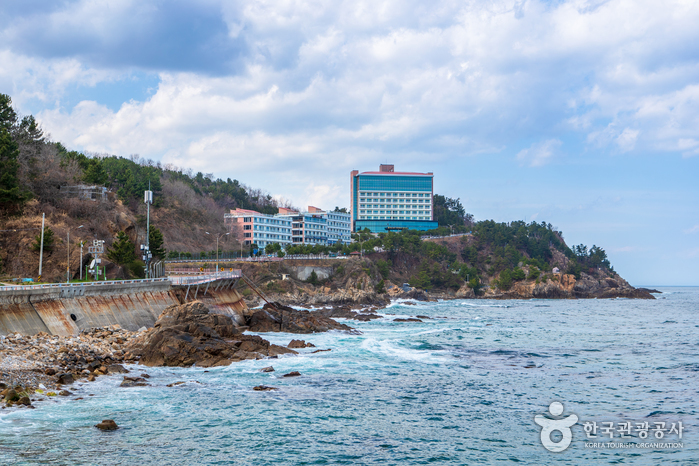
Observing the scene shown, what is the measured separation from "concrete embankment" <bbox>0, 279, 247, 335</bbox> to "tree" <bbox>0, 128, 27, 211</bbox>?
15.8 m

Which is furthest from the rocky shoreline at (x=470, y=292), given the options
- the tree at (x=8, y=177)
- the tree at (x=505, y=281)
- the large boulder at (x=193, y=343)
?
the large boulder at (x=193, y=343)

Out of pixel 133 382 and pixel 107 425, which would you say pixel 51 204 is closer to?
pixel 133 382

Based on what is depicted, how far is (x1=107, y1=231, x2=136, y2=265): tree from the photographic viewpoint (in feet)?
178

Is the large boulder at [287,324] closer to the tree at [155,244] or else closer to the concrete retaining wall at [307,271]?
the tree at [155,244]

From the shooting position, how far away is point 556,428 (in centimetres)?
1962

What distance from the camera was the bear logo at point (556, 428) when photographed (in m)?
17.7

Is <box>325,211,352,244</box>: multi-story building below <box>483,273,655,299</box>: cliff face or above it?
above

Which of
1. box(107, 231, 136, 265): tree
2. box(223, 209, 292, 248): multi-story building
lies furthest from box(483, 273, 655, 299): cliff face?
box(107, 231, 136, 265): tree

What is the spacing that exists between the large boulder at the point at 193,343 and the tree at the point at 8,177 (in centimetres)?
2358

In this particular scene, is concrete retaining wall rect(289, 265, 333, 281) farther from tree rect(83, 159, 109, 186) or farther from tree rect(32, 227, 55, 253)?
tree rect(32, 227, 55, 253)

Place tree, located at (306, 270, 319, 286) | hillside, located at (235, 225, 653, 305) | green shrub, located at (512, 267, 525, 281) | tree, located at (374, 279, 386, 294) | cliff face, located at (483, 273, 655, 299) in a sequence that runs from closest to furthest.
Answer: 1. hillside, located at (235, 225, 653, 305)
2. tree, located at (306, 270, 319, 286)
3. tree, located at (374, 279, 386, 294)
4. cliff face, located at (483, 273, 655, 299)
5. green shrub, located at (512, 267, 525, 281)

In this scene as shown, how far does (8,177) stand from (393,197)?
475 ft

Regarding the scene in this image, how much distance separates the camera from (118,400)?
2159 cm

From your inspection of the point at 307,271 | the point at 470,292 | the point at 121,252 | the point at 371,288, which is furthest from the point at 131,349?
the point at 470,292
